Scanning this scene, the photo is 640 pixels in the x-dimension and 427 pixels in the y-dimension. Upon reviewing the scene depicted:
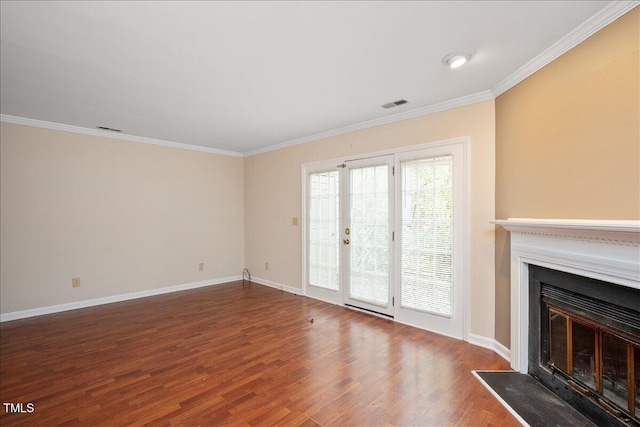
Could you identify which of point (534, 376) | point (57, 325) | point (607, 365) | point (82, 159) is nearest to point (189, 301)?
point (57, 325)

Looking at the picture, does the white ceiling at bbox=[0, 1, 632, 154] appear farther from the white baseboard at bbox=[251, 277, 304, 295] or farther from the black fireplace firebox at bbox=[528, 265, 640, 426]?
the white baseboard at bbox=[251, 277, 304, 295]

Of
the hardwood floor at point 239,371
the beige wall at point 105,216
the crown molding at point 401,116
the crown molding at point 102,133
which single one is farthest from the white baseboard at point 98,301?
the crown molding at point 401,116

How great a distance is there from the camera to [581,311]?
195 centimetres

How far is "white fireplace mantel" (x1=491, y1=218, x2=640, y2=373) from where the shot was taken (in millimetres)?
1577

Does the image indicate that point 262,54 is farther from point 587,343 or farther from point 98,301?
point 98,301

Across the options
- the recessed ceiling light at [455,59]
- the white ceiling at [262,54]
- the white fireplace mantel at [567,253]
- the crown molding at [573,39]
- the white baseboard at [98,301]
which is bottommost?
the white baseboard at [98,301]

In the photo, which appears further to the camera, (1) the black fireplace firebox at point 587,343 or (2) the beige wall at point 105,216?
(2) the beige wall at point 105,216

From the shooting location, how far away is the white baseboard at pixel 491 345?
2.64 meters

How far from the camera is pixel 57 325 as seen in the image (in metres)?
3.52

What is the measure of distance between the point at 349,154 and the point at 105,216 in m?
3.71

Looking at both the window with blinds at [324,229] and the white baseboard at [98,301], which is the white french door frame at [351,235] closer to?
the window with blinds at [324,229]

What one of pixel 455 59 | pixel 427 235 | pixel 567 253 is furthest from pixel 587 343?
pixel 455 59

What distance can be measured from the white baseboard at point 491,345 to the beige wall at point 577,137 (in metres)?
0.09

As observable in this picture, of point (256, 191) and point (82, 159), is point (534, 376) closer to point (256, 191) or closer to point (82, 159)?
point (256, 191)
